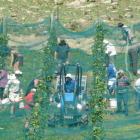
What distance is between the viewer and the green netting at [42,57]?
71.1 ft

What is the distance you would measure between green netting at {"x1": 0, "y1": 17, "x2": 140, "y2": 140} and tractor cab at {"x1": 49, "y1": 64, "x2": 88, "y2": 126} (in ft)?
0.66

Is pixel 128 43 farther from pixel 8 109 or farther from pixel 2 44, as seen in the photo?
pixel 8 109

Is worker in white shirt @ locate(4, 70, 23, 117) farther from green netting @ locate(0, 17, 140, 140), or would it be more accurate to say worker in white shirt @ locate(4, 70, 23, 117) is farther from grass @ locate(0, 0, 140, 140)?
grass @ locate(0, 0, 140, 140)

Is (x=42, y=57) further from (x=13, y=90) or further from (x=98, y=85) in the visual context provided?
(x=98, y=85)

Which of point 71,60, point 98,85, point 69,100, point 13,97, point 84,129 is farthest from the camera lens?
point 71,60

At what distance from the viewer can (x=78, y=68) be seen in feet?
77.6

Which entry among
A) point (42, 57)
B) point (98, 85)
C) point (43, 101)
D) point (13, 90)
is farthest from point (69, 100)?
point (42, 57)

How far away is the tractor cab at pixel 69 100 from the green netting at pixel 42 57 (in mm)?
201

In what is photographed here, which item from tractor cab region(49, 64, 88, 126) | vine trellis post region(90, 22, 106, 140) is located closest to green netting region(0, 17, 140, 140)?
tractor cab region(49, 64, 88, 126)

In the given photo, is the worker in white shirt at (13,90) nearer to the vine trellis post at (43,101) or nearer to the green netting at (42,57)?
the green netting at (42,57)

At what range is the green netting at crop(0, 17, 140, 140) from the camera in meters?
21.7

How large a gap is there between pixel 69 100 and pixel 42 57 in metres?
4.00

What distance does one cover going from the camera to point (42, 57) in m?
26.5

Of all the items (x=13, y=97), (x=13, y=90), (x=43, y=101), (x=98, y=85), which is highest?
(x=98, y=85)
